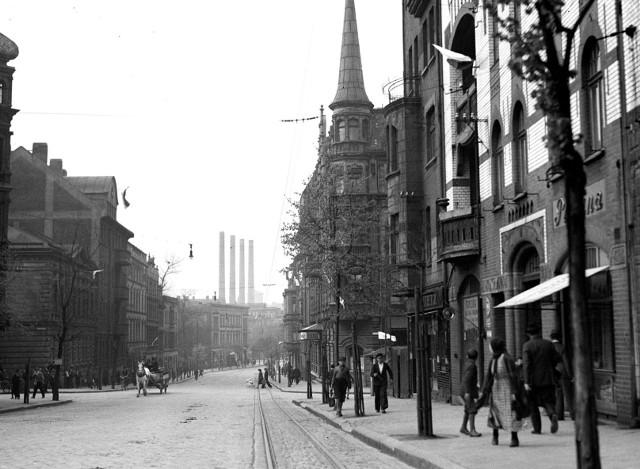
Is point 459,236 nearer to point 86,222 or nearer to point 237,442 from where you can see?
point 237,442

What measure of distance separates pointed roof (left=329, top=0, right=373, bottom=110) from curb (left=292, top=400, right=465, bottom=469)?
3882cm

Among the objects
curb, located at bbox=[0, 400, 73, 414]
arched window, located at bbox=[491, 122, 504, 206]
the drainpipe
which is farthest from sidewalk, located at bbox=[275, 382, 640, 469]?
curb, located at bbox=[0, 400, 73, 414]

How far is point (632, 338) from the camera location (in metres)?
14.7

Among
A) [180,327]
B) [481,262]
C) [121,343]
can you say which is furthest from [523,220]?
[180,327]

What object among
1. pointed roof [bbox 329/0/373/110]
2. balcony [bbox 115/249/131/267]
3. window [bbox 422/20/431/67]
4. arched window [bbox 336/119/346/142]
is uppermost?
pointed roof [bbox 329/0/373/110]

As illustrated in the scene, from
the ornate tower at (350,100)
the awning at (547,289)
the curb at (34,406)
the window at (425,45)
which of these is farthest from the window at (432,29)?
the ornate tower at (350,100)

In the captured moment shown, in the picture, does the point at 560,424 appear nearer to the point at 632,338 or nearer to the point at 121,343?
the point at 632,338

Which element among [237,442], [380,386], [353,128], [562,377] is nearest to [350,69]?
[353,128]

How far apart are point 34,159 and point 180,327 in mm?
66302

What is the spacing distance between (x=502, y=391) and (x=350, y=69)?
4695 cm

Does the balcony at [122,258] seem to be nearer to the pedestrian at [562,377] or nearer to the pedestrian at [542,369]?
the pedestrian at [562,377]

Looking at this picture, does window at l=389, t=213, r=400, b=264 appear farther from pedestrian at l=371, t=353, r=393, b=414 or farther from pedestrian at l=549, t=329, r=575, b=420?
pedestrian at l=549, t=329, r=575, b=420

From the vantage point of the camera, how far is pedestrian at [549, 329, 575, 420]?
16062mm

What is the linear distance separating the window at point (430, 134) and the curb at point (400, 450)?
493 inches
